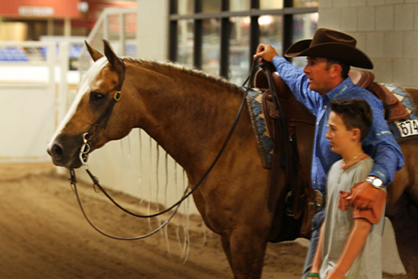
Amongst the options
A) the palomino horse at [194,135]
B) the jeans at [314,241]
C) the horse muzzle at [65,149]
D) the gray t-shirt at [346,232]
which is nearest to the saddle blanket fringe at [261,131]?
the palomino horse at [194,135]

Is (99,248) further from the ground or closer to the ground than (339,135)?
closer to the ground

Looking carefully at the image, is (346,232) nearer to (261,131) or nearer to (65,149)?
(261,131)

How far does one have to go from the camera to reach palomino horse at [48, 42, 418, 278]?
2.68 meters

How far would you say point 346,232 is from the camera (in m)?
1.88

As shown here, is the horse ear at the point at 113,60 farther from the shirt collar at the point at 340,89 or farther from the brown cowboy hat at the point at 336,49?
the shirt collar at the point at 340,89

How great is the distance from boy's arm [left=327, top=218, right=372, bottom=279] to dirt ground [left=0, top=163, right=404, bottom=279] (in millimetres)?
1770

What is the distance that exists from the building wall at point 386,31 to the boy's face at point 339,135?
92.6 inches

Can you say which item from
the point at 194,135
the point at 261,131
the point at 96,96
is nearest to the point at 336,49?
the point at 261,131

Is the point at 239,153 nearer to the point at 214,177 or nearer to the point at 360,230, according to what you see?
the point at 214,177

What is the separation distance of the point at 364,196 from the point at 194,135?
1.20m

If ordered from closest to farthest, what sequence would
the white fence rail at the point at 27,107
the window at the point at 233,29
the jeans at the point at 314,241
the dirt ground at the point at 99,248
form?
the jeans at the point at 314,241
the dirt ground at the point at 99,248
the window at the point at 233,29
the white fence rail at the point at 27,107

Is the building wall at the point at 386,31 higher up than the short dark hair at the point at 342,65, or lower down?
higher up

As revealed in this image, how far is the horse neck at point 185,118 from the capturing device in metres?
2.79

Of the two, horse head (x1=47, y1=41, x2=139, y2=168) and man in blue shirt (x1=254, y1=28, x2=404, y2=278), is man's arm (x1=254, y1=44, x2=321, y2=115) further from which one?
horse head (x1=47, y1=41, x2=139, y2=168)
